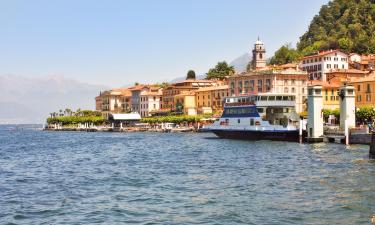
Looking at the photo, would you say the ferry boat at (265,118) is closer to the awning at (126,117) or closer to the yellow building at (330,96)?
the yellow building at (330,96)

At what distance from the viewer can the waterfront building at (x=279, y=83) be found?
130m

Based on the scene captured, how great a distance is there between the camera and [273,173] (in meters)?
40.9

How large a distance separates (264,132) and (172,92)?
108m

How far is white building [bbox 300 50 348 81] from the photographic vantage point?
147375 millimetres

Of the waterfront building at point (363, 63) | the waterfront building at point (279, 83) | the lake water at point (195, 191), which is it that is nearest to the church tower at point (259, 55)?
the waterfront building at point (363, 63)

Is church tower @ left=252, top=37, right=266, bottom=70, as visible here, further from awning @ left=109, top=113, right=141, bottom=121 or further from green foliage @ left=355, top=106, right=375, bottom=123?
green foliage @ left=355, top=106, right=375, bottom=123

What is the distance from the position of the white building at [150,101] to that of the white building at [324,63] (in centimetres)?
5693

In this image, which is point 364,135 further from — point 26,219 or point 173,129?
point 173,129

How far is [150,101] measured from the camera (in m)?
192

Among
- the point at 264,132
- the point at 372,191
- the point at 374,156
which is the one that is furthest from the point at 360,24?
the point at 372,191

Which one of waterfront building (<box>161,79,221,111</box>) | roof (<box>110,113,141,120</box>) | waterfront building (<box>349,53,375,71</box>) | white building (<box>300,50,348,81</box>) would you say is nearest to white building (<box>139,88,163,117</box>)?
waterfront building (<box>161,79,221,111</box>)

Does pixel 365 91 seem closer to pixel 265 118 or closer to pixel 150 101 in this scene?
pixel 265 118

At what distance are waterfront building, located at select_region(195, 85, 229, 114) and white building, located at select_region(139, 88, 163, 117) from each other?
26.8 m

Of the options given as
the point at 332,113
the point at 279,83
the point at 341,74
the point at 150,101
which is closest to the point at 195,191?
the point at 332,113
